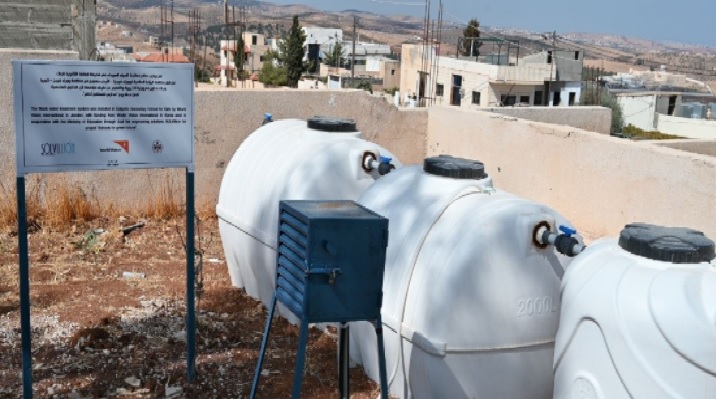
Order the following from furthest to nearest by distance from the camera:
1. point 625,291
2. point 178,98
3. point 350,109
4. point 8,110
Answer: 1. point 350,109
2. point 8,110
3. point 178,98
4. point 625,291

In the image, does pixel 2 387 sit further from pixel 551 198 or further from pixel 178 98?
pixel 551 198

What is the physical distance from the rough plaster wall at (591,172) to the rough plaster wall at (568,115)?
1.03 metres

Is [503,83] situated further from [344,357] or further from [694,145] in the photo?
[344,357]

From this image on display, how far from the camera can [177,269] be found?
8.41m

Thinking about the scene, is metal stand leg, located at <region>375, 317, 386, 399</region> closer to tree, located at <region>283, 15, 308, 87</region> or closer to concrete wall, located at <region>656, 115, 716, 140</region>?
Result: concrete wall, located at <region>656, 115, 716, 140</region>

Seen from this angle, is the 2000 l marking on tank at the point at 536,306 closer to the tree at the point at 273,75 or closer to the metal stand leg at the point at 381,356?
the metal stand leg at the point at 381,356

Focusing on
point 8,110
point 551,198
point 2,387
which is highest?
point 8,110

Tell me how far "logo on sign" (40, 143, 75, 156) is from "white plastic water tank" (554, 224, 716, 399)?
9.97 feet

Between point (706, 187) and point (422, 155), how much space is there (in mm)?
4776

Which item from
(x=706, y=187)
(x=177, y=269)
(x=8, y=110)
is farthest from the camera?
(x=8, y=110)

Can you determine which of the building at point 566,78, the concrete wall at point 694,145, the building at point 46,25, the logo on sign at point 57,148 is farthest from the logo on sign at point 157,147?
the building at point 566,78

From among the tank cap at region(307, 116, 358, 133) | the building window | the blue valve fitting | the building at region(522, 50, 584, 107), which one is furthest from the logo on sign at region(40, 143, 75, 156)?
the building at region(522, 50, 584, 107)

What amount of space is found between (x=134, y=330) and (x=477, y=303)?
3010 mm

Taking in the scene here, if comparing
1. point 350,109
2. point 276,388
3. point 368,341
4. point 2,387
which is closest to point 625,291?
point 368,341
